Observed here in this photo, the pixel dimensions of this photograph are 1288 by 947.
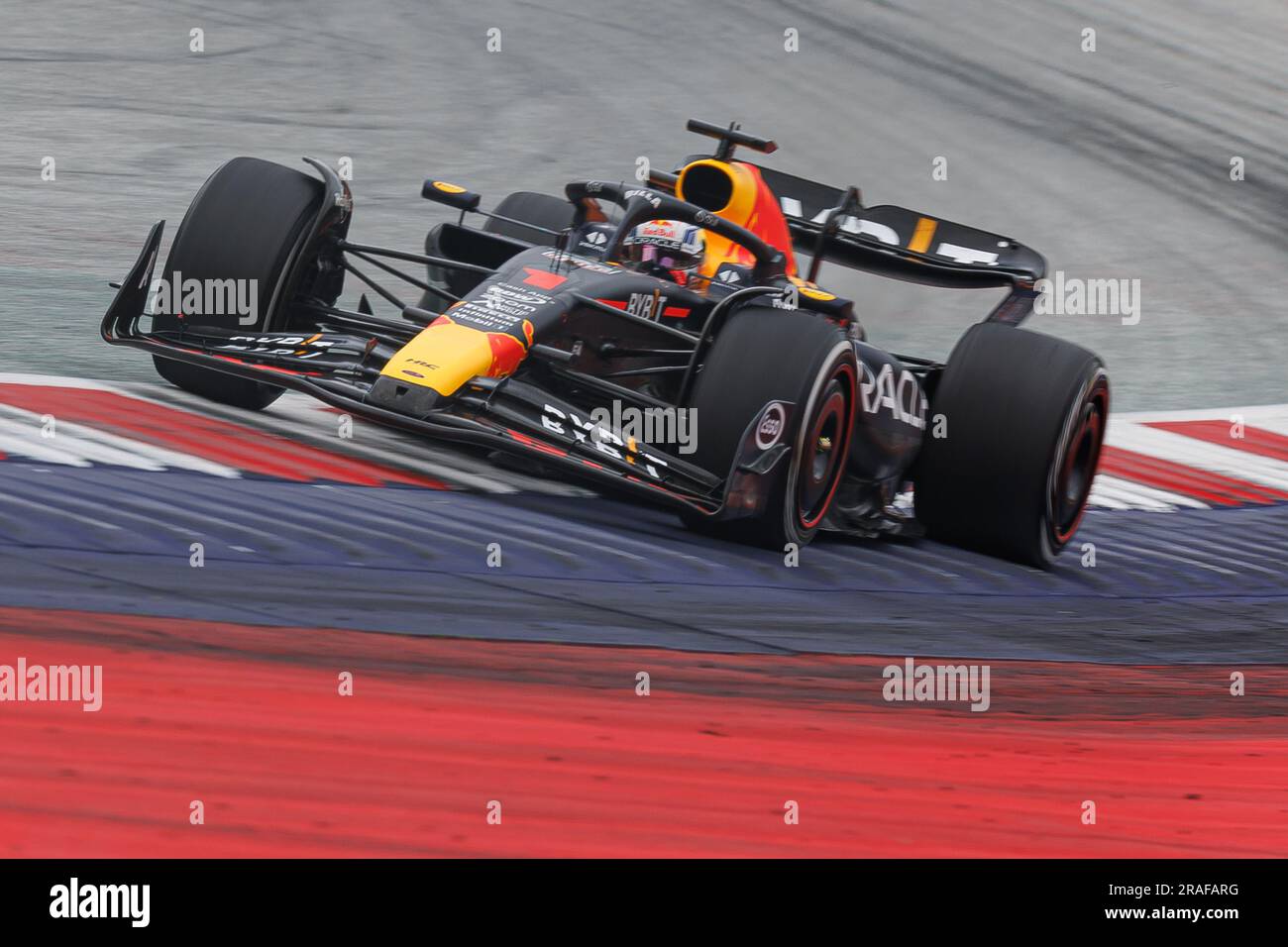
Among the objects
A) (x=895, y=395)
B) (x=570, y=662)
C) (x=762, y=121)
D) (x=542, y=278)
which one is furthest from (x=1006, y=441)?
(x=762, y=121)

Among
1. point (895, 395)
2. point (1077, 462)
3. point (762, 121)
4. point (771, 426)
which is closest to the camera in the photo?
point (771, 426)

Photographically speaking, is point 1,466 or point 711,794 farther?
point 1,466

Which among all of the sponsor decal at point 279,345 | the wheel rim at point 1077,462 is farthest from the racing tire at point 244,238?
the wheel rim at point 1077,462

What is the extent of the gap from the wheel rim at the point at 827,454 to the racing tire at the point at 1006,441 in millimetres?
698

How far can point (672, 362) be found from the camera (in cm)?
813

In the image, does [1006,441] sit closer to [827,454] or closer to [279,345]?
[827,454]

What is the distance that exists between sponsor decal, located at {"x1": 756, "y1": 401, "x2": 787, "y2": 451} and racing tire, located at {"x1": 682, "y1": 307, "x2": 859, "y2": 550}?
0.12 ft

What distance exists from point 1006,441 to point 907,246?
1.83 metres

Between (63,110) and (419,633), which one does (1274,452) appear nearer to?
(419,633)

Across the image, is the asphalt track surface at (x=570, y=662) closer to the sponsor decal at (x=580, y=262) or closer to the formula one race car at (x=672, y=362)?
Result: the formula one race car at (x=672, y=362)

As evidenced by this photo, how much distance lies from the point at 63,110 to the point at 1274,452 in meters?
10.8

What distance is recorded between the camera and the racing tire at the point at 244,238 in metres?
8.16

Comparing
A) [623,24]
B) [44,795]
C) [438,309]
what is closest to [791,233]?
[438,309]

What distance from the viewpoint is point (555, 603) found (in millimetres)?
6055
